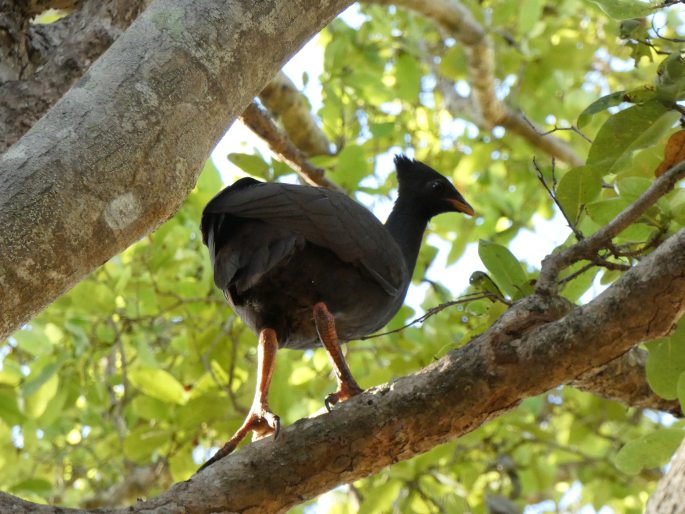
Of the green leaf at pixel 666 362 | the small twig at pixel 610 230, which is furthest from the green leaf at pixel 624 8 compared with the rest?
the green leaf at pixel 666 362

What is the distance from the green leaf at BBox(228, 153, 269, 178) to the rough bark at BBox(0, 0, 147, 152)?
137 centimetres

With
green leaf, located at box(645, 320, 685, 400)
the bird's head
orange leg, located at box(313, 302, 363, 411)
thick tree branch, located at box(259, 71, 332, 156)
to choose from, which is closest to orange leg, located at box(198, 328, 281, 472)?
orange leg, located at box(313, 302, 363, 411)

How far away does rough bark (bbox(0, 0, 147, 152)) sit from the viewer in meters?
3.48

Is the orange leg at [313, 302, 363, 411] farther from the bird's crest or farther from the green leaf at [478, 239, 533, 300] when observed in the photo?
the bird's crest

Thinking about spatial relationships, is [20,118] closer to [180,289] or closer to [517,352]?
[517,352]

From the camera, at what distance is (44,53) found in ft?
12.8

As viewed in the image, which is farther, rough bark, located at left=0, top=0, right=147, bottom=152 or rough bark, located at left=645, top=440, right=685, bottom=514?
rough bark, located at left=0, top=0, right=147, bottom=152

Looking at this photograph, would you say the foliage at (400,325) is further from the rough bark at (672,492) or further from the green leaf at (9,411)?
the rough bark at (672,492)

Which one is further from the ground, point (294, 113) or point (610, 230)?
point (294, 113)

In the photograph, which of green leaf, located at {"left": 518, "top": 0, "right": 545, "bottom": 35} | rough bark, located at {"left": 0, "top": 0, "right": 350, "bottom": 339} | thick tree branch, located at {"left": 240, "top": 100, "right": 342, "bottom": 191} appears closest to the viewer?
rough bark, located at {"left": 0, "top": 0, "right": 350, "bottom": 339}

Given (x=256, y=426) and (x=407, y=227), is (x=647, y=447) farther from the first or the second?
(x=407, y=227)

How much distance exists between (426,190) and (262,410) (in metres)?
2.17

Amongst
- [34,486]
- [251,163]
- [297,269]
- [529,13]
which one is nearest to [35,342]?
[34,486]

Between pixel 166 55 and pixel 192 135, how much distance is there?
23 cm
